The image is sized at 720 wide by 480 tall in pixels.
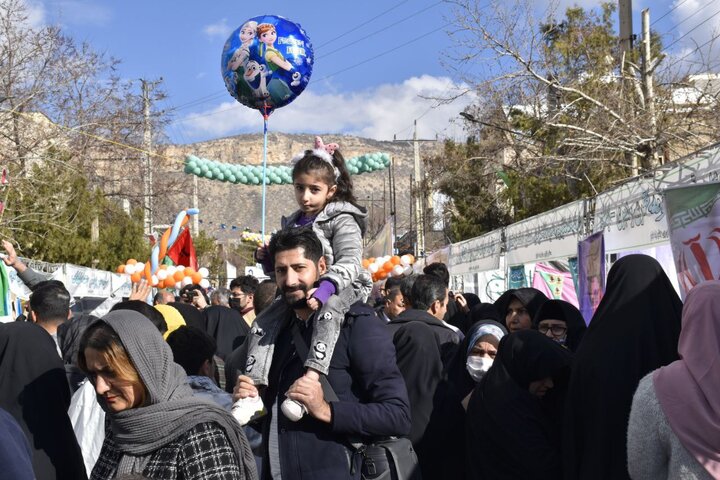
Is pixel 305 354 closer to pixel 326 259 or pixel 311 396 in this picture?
pixel 311 396

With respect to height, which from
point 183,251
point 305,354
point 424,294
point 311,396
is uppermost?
point 183,251

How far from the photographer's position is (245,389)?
366cm

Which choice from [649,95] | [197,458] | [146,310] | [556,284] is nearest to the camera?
[197,458]

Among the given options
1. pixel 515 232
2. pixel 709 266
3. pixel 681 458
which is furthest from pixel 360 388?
pixel 515 232

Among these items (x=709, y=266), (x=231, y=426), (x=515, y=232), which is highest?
(x=515, y=232)

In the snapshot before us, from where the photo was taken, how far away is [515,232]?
1541 cm

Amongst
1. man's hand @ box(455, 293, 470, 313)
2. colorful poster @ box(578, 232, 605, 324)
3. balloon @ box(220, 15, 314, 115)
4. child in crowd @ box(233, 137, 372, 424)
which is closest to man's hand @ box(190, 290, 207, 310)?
Answer: balloon @ box(220, 15, 314, 115)

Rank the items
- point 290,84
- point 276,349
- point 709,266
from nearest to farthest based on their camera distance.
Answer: point 276,349 → point 709,266 → point 290,84

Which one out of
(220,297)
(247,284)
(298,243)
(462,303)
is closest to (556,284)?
(462,303)

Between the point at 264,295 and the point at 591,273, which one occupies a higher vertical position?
the point at 591,273

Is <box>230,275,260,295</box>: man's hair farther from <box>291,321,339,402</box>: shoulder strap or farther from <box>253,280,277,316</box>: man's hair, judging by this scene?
<box>291,321,339,402</box>: shoulder strap

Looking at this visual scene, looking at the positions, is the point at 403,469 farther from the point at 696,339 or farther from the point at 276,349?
the point at 696,339

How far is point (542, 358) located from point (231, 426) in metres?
1.75

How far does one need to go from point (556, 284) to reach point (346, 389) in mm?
7592
